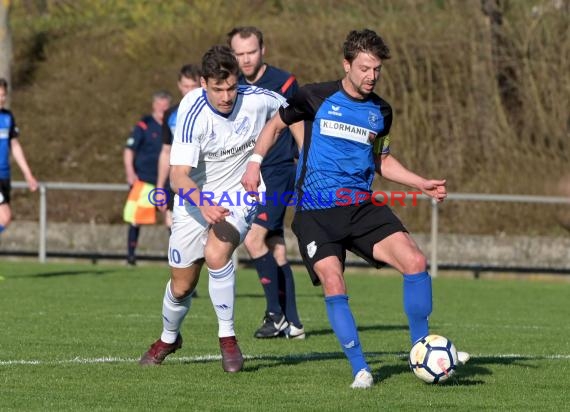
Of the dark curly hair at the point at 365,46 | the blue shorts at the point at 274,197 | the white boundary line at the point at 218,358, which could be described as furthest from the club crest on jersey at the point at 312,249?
the blue shorts at the point at 274,197

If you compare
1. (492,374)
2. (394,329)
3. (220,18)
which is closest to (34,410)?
(492,374)

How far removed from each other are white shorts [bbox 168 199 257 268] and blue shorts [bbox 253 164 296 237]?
6.95ft

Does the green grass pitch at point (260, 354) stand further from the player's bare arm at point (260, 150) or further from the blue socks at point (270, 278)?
the player's bare arm at point (260, 150)

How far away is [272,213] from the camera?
389 inches

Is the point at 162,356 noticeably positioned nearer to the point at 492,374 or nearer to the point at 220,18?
the point at 492,374

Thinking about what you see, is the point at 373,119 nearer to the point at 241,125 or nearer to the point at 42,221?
the point at 241,125

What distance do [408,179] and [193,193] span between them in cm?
123

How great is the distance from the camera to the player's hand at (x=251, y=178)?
7.21 metres

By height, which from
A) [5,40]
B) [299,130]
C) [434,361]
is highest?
[5,40]

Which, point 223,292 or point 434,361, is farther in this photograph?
point 223,292

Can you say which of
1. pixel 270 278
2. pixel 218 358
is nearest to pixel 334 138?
pixel 218 358

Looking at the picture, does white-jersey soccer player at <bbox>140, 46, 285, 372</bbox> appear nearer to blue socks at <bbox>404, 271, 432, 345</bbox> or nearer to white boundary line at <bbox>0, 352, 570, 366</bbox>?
white boundary line at <bbox>0, 352, 570, 366</bbox>

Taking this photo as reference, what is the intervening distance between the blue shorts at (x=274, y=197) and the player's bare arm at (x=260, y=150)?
246 centimetres

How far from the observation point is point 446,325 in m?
11.0
